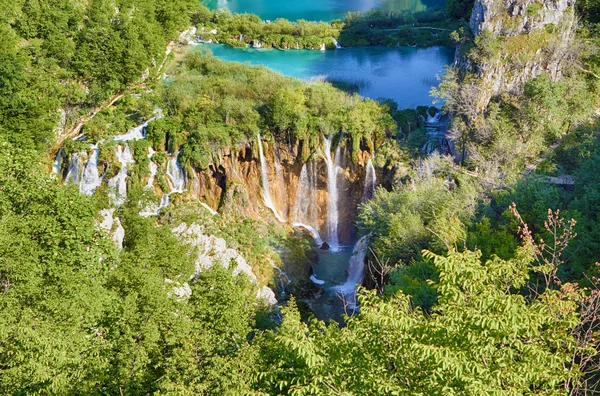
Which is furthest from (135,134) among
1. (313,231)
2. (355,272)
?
(355,272)

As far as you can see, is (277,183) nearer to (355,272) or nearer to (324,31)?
(355,272)

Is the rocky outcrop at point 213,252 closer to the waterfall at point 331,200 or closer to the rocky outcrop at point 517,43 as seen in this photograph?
the waterfall at point 331,200

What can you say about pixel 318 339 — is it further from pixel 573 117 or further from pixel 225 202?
pixel 573 117

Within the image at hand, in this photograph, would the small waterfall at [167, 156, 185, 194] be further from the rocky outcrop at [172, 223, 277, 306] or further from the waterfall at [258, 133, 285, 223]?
the waterfall at [258, 133, 285, 223]

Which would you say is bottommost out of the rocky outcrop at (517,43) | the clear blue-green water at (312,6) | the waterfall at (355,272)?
the waterfall at (355,272)

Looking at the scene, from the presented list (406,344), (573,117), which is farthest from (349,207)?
(406,344)

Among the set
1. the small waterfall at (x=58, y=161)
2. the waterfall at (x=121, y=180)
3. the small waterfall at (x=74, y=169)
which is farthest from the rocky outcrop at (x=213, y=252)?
the small waterfall at (x=58, y=161)
